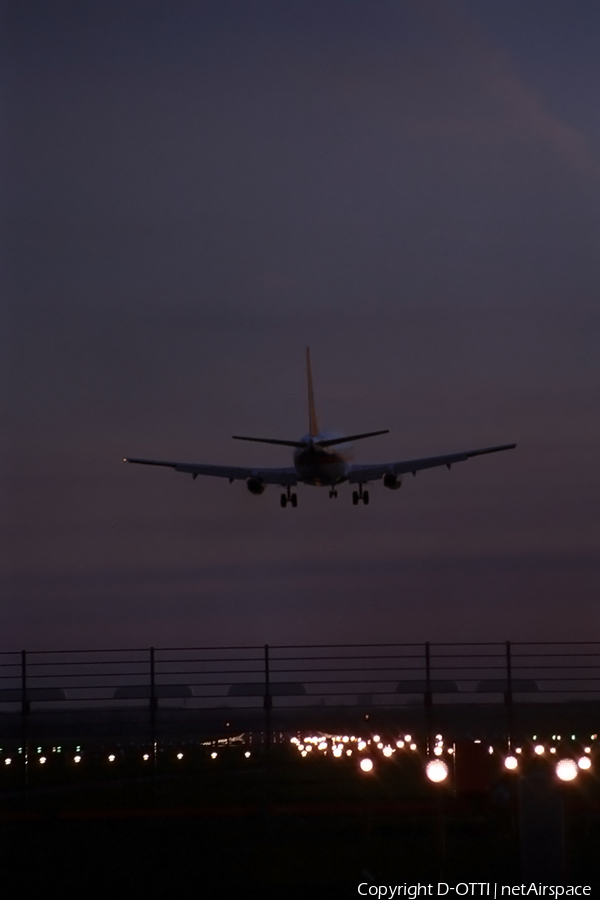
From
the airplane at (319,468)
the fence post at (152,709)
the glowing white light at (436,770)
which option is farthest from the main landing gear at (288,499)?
the glowing white light at (436,770)

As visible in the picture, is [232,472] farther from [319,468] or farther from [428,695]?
[428,695]

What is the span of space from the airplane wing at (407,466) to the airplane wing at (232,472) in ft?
9.81

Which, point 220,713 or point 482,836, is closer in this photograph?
point 482,836

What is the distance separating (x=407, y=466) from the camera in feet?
169

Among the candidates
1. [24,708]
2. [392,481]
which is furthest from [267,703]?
[392,481]

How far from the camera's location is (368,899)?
37.0 ft

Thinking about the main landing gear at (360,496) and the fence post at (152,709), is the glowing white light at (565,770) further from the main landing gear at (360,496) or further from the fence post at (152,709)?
the main landing gear at (360,496)

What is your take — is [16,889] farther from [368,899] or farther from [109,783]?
[109,783]

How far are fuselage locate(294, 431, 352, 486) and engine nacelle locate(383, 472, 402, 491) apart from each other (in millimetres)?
3205

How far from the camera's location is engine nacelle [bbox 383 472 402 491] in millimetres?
47531

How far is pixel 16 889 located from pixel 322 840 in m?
4.75

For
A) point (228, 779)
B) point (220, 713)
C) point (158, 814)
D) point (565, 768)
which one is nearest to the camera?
point (565, 768)

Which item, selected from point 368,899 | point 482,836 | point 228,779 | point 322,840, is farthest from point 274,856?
point 228,779

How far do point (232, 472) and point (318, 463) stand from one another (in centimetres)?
391
